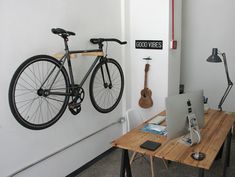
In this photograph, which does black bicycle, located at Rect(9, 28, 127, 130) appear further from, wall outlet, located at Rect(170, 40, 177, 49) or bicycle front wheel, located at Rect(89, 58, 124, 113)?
wall outlet, located at Rect(170, 40, 177, 49)

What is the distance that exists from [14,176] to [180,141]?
1564 millimetres

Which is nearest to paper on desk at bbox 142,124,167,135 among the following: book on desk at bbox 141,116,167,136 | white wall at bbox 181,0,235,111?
book on desk at bbox 141,116,167,136

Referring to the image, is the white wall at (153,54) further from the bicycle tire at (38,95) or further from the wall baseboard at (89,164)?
the bicycle tire at (38,95)

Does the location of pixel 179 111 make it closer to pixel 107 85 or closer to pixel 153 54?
pixel 107 85

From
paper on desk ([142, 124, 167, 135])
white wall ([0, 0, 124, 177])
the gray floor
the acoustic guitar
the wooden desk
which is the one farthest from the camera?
the acoustic guitar

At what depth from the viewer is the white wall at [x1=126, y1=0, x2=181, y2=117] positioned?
3.47 m

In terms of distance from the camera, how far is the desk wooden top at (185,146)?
193 cm

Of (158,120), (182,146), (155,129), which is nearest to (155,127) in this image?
(155,129)

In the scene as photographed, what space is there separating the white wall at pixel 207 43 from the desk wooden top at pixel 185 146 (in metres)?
1.46

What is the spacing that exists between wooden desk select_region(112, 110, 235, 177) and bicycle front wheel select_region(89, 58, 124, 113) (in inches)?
33.2

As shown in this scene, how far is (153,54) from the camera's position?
3625 mm

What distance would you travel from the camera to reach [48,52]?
8.36ft

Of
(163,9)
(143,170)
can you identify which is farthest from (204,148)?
(163,9)

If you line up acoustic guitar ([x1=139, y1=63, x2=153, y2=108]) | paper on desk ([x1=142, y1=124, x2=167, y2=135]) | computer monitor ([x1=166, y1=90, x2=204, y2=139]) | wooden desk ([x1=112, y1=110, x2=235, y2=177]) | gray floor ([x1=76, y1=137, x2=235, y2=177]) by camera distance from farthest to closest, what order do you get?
acoustic guitar ([x1=139, y1=63, x2=153, y2=108]) → gray floor ([x1=76, y1=137, x2=235, y2=177]) → paper on desk ([x1=142, y1=124, x2=167, y2=135]) → computer monitor ([x1=166, y1=90, x2=204, y2=139]) → wooden desk ([x1=112, y1=110, x2=235, y2=177])
